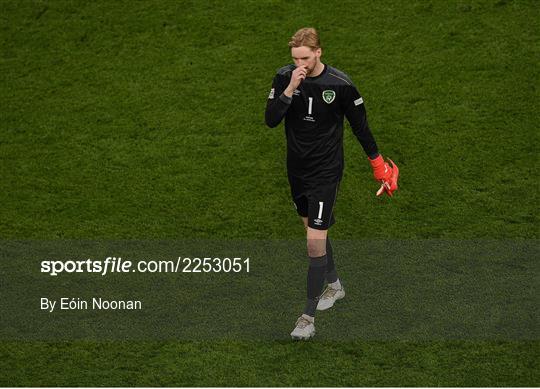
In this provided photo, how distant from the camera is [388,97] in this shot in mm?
12328

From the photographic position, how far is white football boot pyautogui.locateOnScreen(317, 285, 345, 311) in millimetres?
9117

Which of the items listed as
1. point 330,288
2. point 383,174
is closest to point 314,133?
point 383,174

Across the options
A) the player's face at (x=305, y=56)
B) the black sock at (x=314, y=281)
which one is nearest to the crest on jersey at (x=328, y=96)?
the player's face at (x=305, y=56)

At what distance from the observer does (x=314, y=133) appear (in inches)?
331

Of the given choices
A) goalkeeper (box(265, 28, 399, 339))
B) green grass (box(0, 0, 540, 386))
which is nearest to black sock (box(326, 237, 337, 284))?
goalkeeper (box(265, 28, 399, 339))

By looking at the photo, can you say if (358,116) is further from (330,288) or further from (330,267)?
(330,288)

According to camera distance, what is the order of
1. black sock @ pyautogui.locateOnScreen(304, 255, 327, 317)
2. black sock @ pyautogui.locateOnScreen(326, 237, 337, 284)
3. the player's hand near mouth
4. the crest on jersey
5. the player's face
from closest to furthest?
the player's hand near mouth → the player's face → the crest on jersey → black sock @ pyautogui.locateOnScreen(304, 255, 327, 317) → black sock @ pyautogui.locateOnScreen(326, 237, 337, 284)

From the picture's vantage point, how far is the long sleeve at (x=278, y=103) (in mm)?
8102

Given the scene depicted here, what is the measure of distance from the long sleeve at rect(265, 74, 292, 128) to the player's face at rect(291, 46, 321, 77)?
0.21 metres

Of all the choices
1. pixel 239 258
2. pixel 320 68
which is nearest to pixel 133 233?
pixel 239 258

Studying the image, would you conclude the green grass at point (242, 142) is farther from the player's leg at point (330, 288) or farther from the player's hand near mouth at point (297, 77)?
the player's hand near mouth at point (297, 77)

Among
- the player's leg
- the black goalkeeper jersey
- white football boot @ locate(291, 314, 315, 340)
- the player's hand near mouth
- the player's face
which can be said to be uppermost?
the player's face

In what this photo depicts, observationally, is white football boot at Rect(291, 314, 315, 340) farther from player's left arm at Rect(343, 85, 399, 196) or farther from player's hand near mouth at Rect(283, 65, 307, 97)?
player's hand near mouth at Rect(283, 65, 307, 97)

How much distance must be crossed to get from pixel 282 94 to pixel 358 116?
0.67 metres
